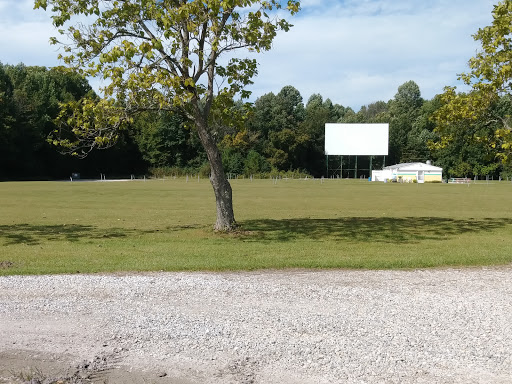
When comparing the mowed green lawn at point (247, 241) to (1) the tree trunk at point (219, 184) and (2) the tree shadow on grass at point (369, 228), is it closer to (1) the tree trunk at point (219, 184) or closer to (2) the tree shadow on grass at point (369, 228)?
(2) the tree shadow on grass at point (369, 228)

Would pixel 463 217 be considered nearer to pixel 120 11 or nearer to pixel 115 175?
pixel 120 11

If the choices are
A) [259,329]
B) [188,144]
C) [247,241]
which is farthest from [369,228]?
[188,144]

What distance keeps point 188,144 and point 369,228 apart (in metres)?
95.8

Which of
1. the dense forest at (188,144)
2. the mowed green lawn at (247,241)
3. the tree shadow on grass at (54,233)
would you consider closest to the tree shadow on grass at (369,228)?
the mowed green lawn at (247,241)

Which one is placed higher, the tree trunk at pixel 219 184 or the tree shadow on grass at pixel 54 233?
the tree trunk at pixel 219 184

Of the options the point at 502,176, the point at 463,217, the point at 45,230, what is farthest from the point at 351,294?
the point at 502,176

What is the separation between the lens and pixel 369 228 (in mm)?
19531

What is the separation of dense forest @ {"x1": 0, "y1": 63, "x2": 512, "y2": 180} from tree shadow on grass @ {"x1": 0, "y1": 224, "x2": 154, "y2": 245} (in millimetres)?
70789

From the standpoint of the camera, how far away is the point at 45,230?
18453mm

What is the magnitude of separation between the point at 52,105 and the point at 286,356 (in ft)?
313

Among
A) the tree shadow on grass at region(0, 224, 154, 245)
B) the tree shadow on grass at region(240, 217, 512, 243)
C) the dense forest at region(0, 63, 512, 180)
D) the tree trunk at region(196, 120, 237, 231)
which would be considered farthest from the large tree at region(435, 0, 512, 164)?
the dense forest at region(0, 63, 512, 180)

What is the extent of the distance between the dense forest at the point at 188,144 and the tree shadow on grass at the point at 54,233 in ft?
232

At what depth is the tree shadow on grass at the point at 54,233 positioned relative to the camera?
16062 millimetres

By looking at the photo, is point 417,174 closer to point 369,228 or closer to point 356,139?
point 356,139
